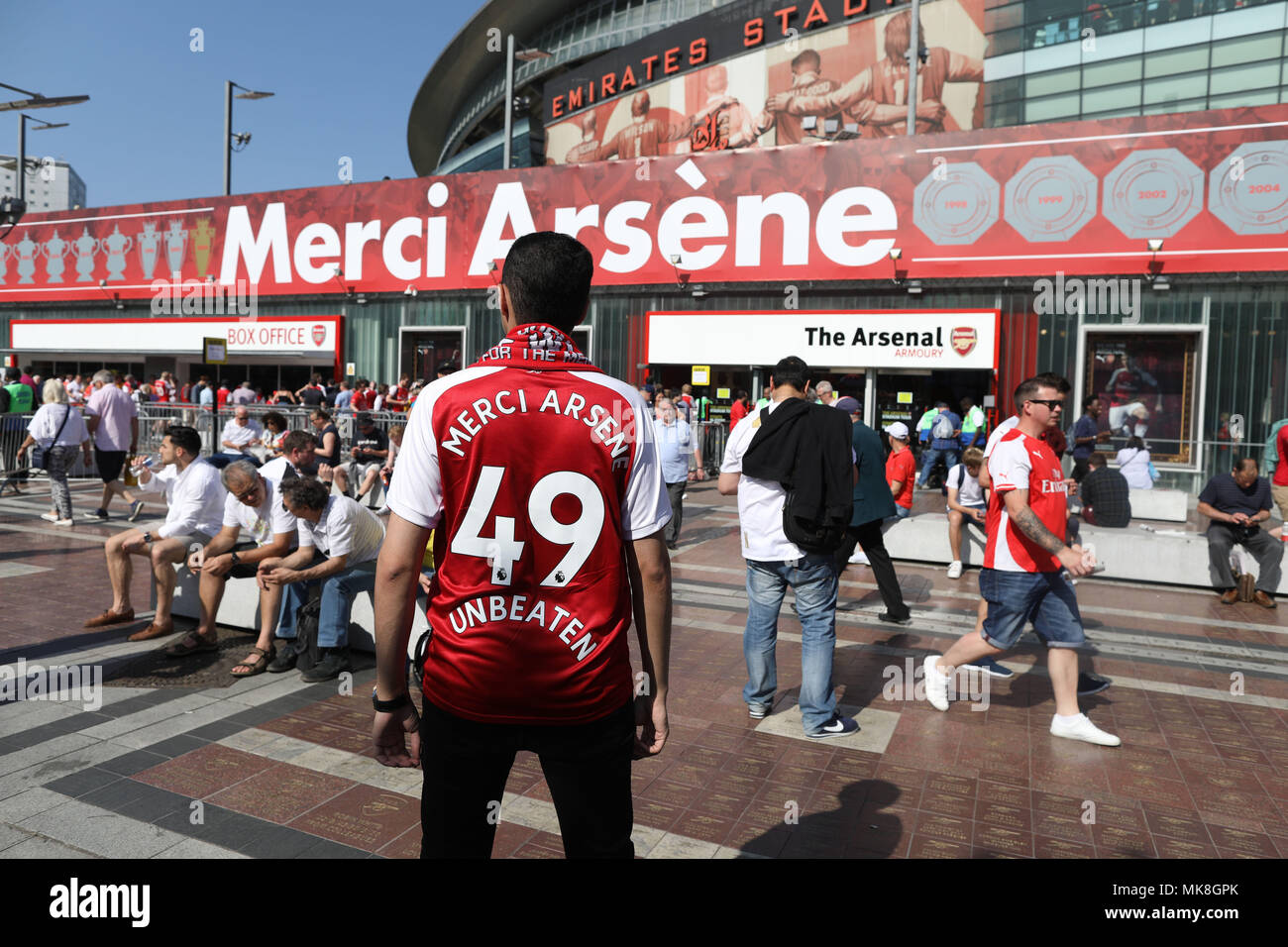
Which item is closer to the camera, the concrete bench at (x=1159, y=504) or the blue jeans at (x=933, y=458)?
the concrete bench at (x=1159, y=504)

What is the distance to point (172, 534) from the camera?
254 inches

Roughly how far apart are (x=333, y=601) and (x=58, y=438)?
7.96 meters

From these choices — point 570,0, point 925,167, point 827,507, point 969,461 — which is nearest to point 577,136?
point 570,0

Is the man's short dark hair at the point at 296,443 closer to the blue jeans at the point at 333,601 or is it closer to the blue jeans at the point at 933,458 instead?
the blue jeans at the point at 333,601

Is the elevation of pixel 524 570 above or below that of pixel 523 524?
below

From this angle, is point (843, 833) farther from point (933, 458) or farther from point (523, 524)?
point (933, 458)

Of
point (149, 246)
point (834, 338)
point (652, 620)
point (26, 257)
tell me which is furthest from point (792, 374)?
point (26, 257)

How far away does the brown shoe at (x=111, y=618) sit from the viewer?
665 cm

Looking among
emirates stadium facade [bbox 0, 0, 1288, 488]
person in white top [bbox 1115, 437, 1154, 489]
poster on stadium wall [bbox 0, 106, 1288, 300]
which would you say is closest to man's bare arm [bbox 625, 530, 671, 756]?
person in white top [bbox 1115, 437, 1154, 489]

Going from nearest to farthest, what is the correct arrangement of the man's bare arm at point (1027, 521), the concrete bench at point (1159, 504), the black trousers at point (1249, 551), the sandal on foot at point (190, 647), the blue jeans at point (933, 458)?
the man's bare arm at point (1027, 521), the sandal on foot at point (190, 647), the black trousers at point (1249, 551), the concrete bench at point (1159, 504), the blue jeans at point (933, 458)

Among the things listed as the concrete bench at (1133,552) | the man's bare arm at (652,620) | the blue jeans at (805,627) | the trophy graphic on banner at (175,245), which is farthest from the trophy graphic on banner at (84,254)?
the man's bare arm at (652,620)

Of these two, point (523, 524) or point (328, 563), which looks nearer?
point (523, 524)

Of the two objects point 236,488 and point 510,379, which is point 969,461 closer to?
point 236,488

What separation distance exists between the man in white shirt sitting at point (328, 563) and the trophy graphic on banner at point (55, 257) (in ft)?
98.6
